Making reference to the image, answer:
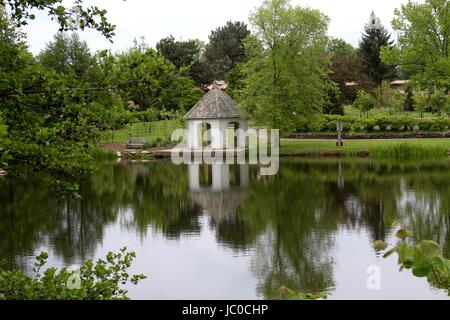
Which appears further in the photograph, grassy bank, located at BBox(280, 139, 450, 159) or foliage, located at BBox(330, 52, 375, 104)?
foliage, located at BBox(330, 52, 375, 104)

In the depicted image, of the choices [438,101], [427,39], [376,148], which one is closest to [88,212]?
[376,148]

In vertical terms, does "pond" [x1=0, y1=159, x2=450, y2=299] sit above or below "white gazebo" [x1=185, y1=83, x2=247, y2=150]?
below

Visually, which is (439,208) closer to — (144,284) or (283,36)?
(144,284)

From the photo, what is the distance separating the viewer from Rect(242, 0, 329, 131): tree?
31141mm

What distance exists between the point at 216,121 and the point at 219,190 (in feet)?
40.0

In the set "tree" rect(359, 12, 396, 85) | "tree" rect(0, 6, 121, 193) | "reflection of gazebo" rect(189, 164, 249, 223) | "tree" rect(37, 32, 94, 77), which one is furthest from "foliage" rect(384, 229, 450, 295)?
"tree" rect(359, 12, 396, 85)

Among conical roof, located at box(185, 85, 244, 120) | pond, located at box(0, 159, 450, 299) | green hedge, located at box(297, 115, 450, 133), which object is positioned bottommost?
pond, located at box(0, 159, 450, 299)

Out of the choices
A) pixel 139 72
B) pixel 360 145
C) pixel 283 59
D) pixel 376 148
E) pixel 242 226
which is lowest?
pixel 242 226

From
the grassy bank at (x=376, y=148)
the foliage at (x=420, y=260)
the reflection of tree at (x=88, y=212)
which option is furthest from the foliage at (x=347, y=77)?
the foliage at (x=420, y=260)

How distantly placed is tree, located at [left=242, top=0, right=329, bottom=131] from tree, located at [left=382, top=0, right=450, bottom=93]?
21.8 feet

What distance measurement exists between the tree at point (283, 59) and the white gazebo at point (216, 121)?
A: 2306mm

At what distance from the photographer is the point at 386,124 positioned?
35.9 m

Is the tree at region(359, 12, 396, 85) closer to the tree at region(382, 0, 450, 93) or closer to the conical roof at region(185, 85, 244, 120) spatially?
the tree at region(382, 0, 450, 93)

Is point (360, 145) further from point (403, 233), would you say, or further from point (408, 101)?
point (403, 233)
